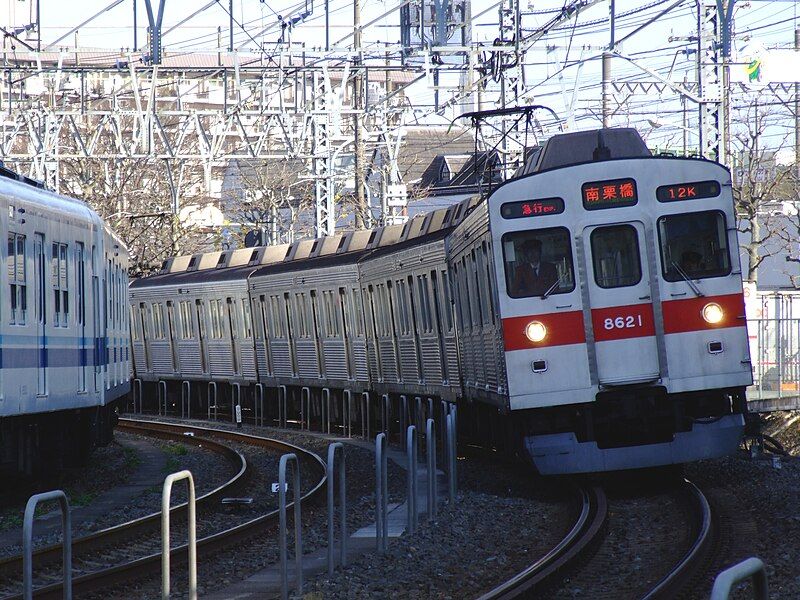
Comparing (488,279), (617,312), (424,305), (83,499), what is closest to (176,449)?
(424,305)

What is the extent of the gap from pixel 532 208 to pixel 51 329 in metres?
4.59

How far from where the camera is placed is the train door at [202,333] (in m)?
32.2

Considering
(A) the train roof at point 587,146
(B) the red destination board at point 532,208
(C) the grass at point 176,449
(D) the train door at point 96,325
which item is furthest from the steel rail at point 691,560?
(C) the grass at point 176,449

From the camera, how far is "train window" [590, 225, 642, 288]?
13.2m

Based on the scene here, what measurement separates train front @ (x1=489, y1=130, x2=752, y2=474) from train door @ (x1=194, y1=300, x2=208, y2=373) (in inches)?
778

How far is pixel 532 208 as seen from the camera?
13211 millimetres

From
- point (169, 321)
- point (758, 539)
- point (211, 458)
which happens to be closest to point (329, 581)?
point (758, 539)

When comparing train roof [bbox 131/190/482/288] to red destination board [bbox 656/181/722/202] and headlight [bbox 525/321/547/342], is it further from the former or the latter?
headlight [bbox 525/321/547/342]

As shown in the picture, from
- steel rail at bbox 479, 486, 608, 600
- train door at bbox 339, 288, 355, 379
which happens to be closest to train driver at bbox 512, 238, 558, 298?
steel rail at bbox 479, 486, 608, 600

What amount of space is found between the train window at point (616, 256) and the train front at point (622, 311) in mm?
12

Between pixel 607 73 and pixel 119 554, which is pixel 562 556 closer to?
pixel 119 554

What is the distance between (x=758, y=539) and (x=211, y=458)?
1097 centimetres

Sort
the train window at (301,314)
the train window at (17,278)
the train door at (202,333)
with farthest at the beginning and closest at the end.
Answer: the train door at (202,333)
the train window at (301,314)
the train window at (17,278)

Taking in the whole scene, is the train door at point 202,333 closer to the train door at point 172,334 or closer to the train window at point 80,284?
the train door at point 172,334
